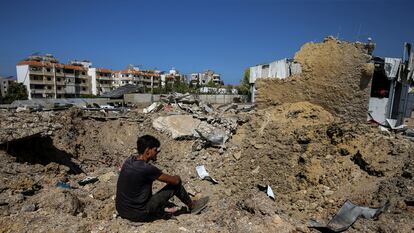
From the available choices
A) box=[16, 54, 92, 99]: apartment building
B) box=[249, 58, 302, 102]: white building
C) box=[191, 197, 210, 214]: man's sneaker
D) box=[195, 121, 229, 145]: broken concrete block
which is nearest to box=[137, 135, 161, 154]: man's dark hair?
box=[191, 197, 210, 214]: man's sneaker

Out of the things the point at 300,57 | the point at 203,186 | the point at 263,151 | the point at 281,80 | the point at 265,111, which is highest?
the point at 300,57

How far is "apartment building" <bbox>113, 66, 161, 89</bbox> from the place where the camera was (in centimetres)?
6244

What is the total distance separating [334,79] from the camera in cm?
691

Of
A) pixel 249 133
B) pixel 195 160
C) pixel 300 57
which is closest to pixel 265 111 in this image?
pixel 249 133

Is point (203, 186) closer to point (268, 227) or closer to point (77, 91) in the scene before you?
point (268, 227)

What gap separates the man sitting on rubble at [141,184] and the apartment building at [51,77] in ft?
164

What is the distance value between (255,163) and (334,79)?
10.2 feet

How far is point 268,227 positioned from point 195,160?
3.50 m

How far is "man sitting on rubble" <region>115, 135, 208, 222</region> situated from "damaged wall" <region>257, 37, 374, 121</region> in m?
5.18

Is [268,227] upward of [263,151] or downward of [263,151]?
downward

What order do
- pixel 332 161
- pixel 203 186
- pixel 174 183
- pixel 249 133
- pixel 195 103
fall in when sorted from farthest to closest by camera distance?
pixel 195 103 < pixel 249 133 < pixel 203 186 < pixel 332 161 < pixel 174 183

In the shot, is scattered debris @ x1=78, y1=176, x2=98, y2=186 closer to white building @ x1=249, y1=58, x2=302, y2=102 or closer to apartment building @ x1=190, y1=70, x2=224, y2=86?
white building @ x1=249, y1=58, x2=302, y2=102

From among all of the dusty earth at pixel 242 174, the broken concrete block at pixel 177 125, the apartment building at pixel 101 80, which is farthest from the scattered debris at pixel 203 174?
the apartment building at pixel 101 80

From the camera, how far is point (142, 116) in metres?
9.63
